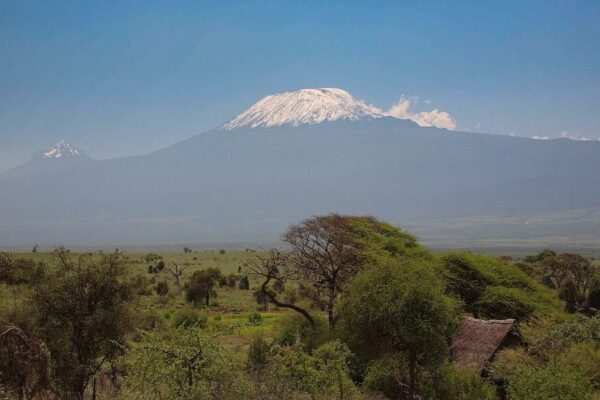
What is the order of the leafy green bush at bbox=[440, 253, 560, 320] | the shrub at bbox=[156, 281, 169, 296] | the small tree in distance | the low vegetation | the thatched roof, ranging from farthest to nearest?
the shrub at bbox=[156, 281, 169, 296] → the small tree in distance → the leafy green bush at bbox=[440, 253, 560, 320] → the thatched roof → the low vegetation

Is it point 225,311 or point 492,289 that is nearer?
point 492,289

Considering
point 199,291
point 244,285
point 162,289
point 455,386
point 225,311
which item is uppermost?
point 199,291

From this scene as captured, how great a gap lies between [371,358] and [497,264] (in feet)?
50.0

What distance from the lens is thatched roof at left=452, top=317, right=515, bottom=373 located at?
27594 mm

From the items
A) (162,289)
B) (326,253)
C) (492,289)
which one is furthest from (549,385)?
(162,289)

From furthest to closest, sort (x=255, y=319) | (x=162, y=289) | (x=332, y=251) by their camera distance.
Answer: (x=162, y=289) < (x=255, y=319) < (x=332, y=251)

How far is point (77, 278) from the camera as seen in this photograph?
2327cm

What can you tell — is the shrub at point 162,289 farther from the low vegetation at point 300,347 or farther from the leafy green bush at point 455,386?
the leafy green bush at point 455,386

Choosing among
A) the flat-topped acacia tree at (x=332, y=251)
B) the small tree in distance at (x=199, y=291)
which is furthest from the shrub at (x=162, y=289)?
the flat-topped acacia tree at (x=332, y=251)

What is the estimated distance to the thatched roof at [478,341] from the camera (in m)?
27.6

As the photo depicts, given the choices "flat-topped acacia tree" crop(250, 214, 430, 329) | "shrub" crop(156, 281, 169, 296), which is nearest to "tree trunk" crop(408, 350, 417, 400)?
"flat-topped acacia tree" crop(250, 214, 430, 329)

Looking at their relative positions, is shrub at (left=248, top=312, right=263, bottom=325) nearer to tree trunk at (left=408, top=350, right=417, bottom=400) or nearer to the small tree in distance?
the small tree in distance

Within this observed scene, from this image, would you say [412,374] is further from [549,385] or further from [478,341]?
[478,341]

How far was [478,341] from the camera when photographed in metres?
28.6
